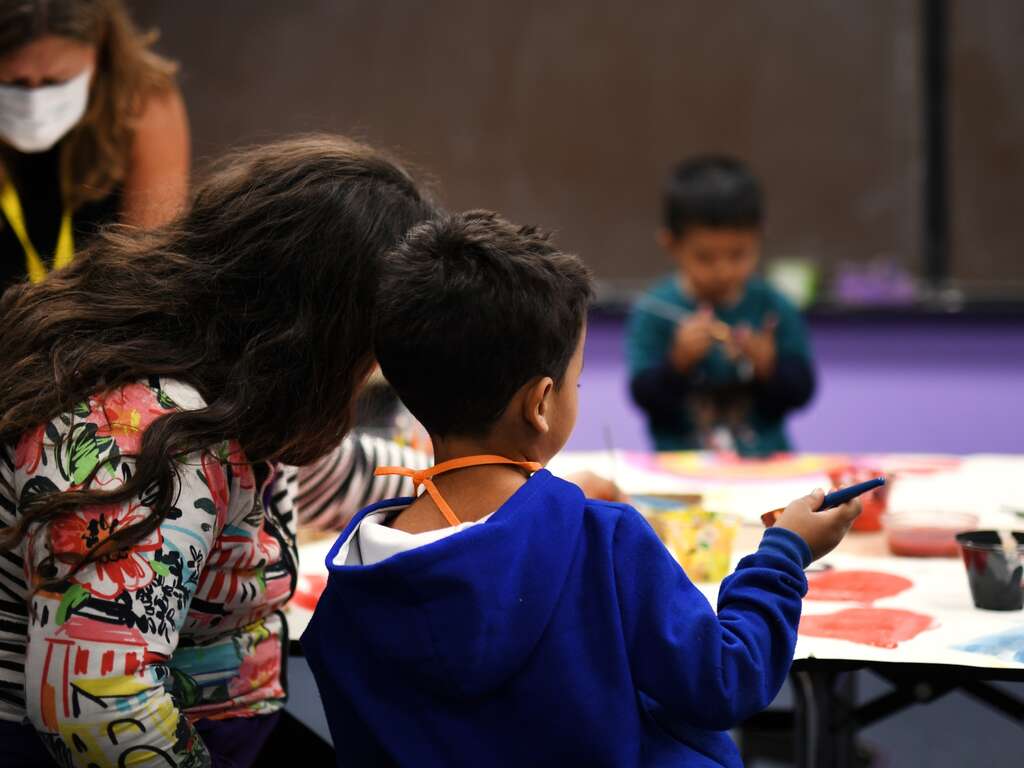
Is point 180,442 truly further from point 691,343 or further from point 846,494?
point 691,343

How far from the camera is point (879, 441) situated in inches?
153

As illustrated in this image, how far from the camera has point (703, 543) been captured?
159 cm

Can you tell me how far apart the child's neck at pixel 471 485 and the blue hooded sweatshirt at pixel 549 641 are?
44 mm

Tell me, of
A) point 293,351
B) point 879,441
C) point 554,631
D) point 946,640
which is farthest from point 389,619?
point 879,441

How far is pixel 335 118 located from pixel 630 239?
1028mm

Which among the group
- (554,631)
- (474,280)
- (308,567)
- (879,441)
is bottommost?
(879,441)

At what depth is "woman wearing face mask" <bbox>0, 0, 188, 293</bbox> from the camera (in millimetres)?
1931

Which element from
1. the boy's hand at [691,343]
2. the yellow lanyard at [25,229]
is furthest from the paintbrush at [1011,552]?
the yellow lanyard at [25,229]

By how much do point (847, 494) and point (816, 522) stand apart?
4cm

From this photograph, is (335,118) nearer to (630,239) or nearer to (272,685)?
(630,239)

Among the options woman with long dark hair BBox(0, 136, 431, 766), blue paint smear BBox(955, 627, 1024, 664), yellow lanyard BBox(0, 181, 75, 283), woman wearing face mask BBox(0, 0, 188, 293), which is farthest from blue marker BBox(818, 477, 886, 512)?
yellow lanyard BBox(0, 181, 75, 283)

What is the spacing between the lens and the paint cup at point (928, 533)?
1.69m

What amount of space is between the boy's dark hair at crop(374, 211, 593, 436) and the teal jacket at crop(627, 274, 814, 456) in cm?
171

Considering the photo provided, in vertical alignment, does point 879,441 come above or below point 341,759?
below
